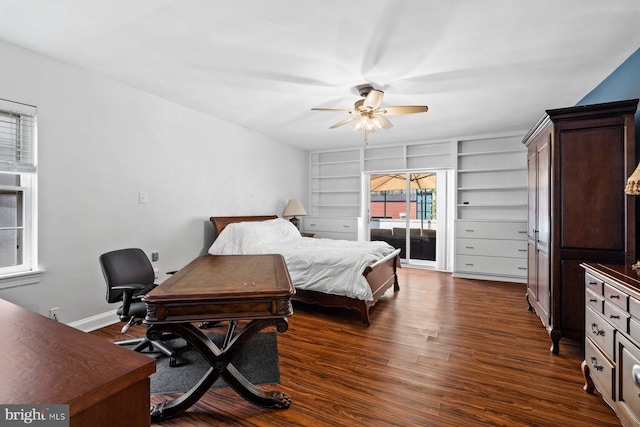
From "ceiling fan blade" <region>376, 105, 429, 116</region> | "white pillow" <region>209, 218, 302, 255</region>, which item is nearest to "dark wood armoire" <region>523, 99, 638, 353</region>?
"ceiling fan blade" <region>376, 105, 429, 116</region>

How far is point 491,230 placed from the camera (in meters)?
4.80

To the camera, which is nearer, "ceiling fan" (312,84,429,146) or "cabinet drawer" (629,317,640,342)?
"cabinet drawer" (629,317,640,342)

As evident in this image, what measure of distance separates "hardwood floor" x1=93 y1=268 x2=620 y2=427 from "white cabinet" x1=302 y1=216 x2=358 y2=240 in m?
2.62

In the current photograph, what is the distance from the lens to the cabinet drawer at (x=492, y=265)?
465 cm

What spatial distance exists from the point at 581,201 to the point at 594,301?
82 centimetres

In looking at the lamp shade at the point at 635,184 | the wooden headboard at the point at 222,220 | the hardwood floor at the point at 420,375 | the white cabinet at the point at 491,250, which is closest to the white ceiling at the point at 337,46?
the lamp shade at the point at 635,184

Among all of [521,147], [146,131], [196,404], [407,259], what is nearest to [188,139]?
[146,131]

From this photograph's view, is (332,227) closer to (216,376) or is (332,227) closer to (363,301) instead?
(363,301)

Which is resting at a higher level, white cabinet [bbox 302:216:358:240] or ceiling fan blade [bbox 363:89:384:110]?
ceiling fan blade [bbox 363:89:384:110]

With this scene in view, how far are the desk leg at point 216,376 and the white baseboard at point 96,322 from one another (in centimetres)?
163

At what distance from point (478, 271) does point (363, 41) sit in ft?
13.7

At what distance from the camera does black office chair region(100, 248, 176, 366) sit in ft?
7.17

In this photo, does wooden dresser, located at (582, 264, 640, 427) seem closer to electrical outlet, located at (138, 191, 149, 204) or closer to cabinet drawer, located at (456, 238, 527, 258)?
cabinet drawer, located at (456, 238, 527, 258)

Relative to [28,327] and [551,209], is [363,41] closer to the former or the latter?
[551,209]
